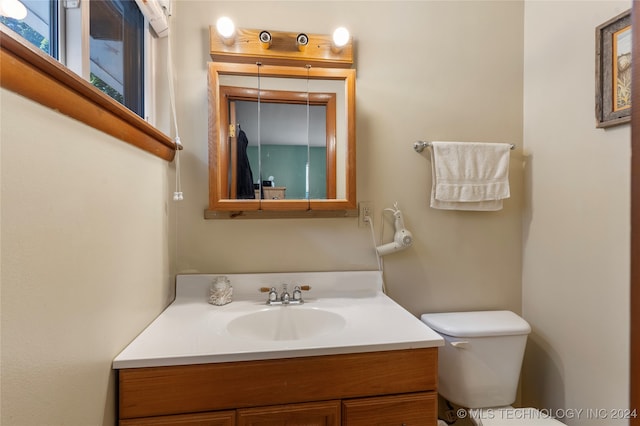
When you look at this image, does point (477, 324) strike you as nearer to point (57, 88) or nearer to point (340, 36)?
point (340, 36)

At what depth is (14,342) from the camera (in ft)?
1.57

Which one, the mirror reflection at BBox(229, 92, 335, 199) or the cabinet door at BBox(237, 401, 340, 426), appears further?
the mirror reflection at BBox(229, 92, 335, 199)

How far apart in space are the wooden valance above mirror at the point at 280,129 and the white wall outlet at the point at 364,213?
0.09 m

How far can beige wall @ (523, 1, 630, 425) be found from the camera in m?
1.11

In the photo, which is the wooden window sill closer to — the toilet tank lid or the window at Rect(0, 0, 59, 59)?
the window at Rect(0, 0, 59, 59)

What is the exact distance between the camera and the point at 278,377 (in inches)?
34.4

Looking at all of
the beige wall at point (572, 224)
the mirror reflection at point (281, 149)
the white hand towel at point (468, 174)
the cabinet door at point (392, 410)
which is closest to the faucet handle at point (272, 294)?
the mirror reflection at point (281, 149)

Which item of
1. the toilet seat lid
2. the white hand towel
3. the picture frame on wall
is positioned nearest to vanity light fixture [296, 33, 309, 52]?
the white hand towel

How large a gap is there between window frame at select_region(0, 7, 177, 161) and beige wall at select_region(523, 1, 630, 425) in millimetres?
1646

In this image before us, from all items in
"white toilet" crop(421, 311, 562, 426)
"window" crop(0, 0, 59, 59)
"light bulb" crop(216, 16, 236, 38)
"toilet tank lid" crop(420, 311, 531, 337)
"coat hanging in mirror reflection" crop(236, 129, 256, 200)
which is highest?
"light bulb" crop(216, 16, 236, 38)

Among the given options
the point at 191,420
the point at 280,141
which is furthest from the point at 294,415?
the point at 280,141

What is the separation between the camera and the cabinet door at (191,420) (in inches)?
32.3

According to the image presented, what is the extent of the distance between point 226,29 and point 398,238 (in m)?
1.19

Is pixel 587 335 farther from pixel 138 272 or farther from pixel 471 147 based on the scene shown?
pixel 138 272
